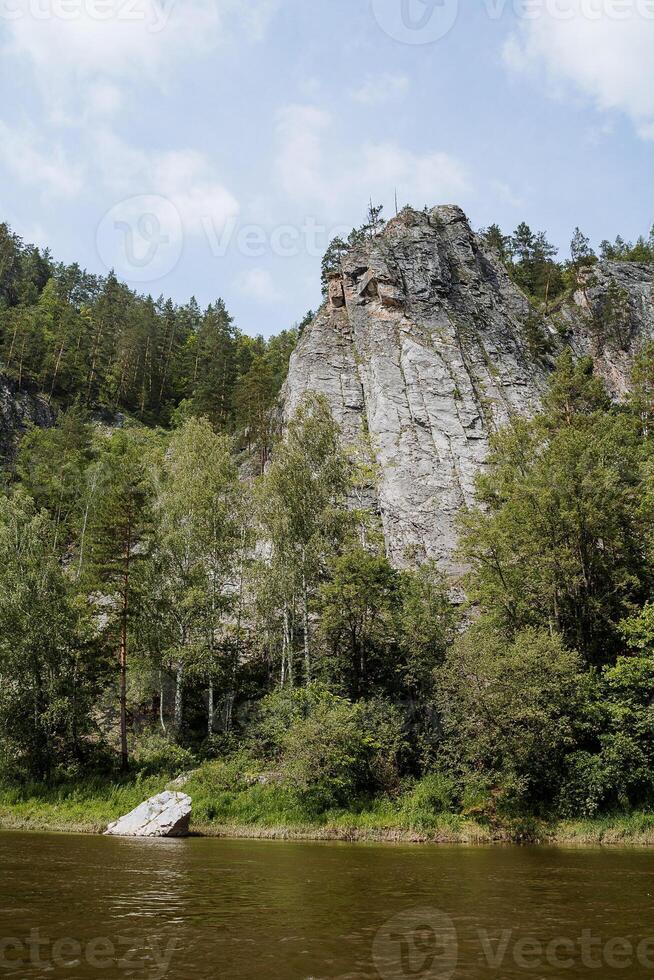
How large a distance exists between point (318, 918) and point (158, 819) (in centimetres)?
2064

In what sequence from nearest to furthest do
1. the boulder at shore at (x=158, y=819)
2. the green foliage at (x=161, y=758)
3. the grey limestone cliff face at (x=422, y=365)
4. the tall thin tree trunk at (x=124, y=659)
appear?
the boulder at shore at (x=158, y=819)
the green foliage at (x=161, y=758)
the tall thin tree trunk at (x=124, y=659)
the grey limestone cliff face at (x=422, y=365)

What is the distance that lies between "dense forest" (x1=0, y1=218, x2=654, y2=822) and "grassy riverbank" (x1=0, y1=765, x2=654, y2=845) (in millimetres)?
606

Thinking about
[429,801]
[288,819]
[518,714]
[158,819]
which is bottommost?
[288,819]

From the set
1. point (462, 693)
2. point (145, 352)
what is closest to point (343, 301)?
point (145, 352)

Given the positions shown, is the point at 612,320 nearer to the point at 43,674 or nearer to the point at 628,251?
the point at 628,251

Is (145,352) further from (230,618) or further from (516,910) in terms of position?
(516,910)

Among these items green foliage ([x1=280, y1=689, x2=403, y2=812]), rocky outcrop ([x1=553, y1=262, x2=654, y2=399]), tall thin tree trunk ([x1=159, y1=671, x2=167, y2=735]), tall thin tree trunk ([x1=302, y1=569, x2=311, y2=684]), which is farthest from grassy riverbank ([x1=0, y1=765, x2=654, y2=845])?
rocky outcrop ([x1=553, y1=262, x2=654, y2=399])

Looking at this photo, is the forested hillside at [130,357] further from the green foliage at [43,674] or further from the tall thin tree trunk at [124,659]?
the green foliage at [43,674]

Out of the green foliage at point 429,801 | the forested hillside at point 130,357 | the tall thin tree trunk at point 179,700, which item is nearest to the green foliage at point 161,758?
the tall thin tree trunk at point 179,700

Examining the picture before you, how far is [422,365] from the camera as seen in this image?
214ft

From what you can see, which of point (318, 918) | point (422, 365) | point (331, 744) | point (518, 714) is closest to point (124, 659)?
point (331, 744)

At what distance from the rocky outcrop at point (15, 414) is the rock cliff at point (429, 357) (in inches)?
1268

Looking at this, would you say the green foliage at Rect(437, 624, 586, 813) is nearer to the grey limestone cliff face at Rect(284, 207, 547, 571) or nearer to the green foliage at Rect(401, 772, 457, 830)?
the green foliage at Rect(401, 772, 457, 830)

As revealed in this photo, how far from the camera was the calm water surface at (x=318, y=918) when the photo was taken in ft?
26.7
